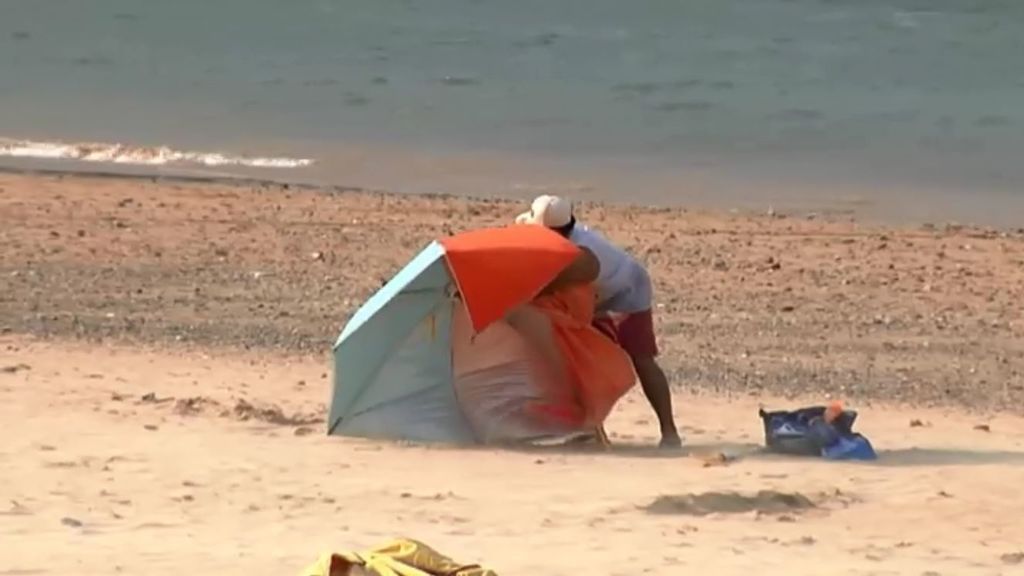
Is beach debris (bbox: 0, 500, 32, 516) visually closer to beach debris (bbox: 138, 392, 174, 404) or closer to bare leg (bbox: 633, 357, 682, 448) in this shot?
beach debris (bbox: 138, 392, 174, 404)

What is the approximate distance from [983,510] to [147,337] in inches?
194

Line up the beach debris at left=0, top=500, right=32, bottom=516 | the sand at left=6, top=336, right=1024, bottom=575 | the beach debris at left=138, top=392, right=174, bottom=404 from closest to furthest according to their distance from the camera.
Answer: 1. the sand at left=6, top=336, right=1024, bottom=575
2. the beach debris at left=0, top=500, right=32, bottom=516
3. the beach debris at left=138, top=392, right=174, bottom=404

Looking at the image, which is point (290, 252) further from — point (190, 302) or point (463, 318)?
point (463, 318)

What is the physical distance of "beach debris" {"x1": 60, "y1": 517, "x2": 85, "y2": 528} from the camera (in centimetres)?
806

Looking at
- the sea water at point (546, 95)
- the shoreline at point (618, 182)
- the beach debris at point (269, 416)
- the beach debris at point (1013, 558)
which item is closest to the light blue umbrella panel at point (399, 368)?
the beach debris at point (269, 416)

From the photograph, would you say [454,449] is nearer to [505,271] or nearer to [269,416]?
[505,271]

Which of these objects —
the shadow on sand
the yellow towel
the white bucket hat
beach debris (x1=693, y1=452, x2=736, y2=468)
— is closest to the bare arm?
the white bucket hat

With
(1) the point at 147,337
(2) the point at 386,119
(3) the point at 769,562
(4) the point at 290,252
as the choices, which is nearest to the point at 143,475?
(3) the point at 769,562

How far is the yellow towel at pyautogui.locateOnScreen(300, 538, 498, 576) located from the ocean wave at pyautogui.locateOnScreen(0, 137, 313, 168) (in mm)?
13911

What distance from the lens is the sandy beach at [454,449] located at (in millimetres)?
8078

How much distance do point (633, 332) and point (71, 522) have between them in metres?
2.85

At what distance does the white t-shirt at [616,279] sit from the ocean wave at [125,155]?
35.6 feet

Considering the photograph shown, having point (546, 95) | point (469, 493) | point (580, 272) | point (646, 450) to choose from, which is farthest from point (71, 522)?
point (546, 95)

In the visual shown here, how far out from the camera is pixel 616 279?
10.1 m
